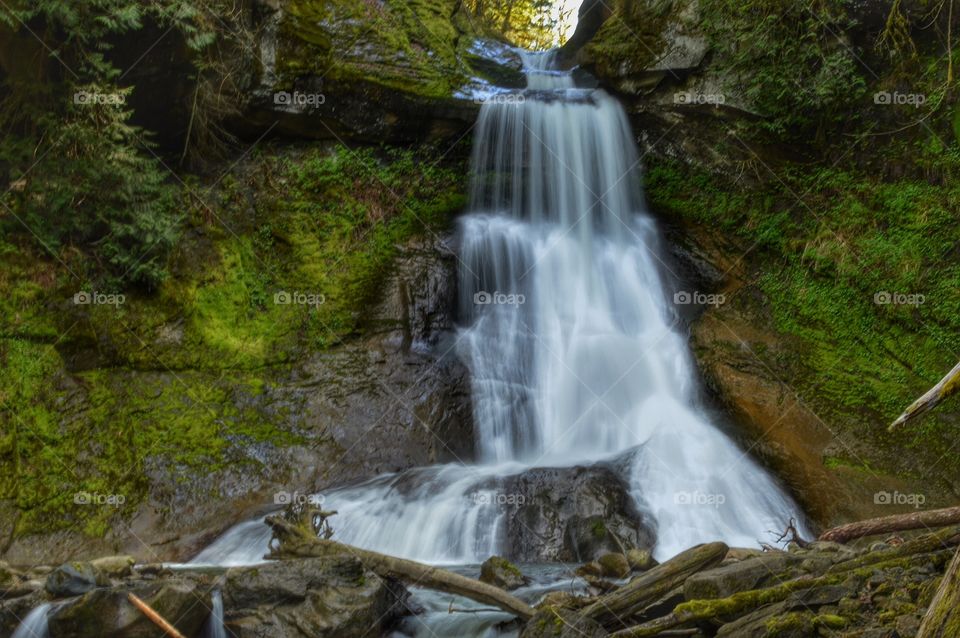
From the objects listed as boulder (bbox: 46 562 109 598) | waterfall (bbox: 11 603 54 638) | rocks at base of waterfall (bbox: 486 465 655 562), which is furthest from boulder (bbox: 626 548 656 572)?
waterfall (bbox: 11 603 54 638)

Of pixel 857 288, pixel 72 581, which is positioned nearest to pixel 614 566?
pixel 72 581

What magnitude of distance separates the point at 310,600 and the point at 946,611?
3487 mm

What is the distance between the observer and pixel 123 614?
14.2ft

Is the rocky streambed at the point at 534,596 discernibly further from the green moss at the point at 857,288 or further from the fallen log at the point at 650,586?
the green moss at the point at 857,288

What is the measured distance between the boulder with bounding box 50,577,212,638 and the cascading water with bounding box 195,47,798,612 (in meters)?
1.97

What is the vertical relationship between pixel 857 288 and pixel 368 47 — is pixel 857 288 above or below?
below

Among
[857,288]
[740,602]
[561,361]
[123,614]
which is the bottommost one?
[123,614]

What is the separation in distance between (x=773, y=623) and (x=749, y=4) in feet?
30.3

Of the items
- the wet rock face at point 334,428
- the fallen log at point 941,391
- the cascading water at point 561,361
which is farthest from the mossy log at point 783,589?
the wet rock face at point 334,428

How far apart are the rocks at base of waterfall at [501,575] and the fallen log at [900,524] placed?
2.19 meters

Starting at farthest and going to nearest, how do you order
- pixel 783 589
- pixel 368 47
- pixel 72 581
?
pixel 368 47, pixel 72 581, pixel 783 589

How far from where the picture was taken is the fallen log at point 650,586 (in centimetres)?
391

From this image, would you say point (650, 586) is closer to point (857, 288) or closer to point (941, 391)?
point (941, 391)

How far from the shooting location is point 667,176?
11.1 metres
